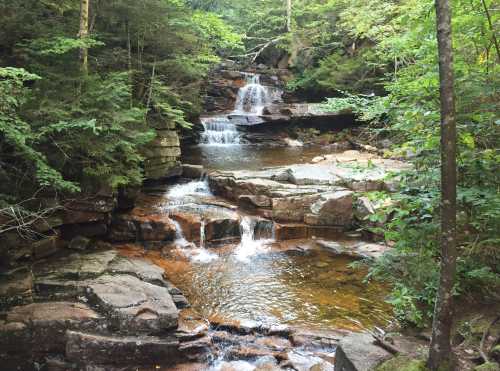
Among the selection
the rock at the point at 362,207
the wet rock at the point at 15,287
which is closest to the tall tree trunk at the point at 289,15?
the rock at the point at 362,207

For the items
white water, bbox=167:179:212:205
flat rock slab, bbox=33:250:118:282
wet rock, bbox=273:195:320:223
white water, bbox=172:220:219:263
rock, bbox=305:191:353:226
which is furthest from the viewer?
Answer: white water, bbox=167:179:212:205

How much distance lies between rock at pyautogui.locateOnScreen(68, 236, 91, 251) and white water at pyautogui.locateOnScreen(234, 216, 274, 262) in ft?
10.9

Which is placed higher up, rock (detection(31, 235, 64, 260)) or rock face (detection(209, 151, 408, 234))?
rock face (detection(209, 151, 408, 234))

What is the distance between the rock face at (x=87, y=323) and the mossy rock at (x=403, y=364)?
9.58 ft

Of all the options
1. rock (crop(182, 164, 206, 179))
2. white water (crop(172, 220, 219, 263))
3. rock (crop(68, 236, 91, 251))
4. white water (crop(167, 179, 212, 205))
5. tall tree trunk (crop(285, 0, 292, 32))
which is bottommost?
white water (crop(172, 220, 219, 263))

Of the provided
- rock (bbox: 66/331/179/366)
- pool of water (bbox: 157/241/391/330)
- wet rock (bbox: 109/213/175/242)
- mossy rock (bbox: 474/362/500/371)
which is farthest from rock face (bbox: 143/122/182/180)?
mossy rock (bbox: 474/362/500/371)

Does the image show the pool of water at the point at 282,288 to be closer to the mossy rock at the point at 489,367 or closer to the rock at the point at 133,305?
the rock at the point at 133,305

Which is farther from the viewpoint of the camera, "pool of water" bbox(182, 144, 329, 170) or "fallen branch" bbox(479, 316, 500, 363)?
"pool of water" bbox(182, 144, 329, 170)

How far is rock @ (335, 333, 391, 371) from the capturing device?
3921 millimetres

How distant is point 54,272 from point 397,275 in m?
5.28

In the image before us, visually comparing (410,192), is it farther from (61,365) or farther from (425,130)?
(61,365)

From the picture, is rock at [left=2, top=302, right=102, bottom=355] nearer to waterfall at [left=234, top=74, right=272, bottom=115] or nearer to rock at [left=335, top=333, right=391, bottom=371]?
rock at [left=335, top=333, right=391, bottom=371]

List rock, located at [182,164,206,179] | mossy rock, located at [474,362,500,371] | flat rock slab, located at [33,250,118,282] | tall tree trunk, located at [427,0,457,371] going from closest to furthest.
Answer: tall tree trunk, located at [427,0,457,371] → mossy rock, located at [474,362,500,371] → flat rock slab, located at [33,250,118,282] → rock, located at [182,164,206,179]

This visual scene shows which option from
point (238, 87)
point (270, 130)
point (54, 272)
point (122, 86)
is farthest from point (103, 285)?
point (238, 87)
